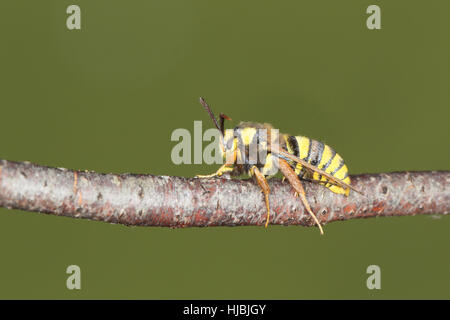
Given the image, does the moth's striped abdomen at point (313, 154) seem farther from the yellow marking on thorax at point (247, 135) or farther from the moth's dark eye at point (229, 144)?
the moth's dark eye at point (229, 144)

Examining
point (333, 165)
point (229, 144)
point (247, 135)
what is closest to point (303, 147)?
point (333, 165)

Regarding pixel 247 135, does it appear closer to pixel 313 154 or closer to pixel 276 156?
pixel 276 156

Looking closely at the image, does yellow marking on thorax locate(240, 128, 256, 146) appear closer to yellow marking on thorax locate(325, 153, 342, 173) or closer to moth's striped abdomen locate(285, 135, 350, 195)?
moth's striped abdomen locate(285, 135, 350, 195)

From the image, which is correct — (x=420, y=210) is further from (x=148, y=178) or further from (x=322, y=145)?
(x=148, y=178)

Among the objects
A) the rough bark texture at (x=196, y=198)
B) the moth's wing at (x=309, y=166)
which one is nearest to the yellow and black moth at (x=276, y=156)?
the moth's wing at (x=309, y=166)

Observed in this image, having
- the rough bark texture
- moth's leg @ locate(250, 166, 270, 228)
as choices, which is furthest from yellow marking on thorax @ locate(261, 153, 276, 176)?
moth's leg @ locate(250, 166, 270, 228)
